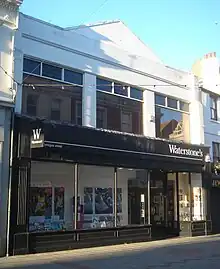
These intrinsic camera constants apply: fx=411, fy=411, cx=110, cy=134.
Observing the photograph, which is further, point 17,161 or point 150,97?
point 150,97

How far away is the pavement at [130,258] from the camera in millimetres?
11320

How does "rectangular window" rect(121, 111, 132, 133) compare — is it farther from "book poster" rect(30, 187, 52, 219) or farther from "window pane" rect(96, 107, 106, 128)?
"book poster" rect(30, 187, 52, 219)

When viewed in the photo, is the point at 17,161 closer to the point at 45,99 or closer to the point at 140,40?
the point at 45,99

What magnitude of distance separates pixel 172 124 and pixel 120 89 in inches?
152

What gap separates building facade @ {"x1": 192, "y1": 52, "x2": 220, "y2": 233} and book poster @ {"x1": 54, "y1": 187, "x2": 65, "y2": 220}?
9.41 metres

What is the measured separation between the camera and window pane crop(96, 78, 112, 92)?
17.6 m

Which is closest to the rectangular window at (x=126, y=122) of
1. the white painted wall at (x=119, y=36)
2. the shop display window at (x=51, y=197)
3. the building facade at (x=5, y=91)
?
the white painted wall at (x=119, y=36)

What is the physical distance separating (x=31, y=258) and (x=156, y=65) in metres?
11.6

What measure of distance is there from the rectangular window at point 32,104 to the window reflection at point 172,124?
686 centimetres

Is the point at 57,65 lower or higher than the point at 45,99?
higher

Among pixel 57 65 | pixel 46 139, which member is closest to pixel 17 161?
pixel 46 139

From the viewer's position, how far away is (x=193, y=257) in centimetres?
1302

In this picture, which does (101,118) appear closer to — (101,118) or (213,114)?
(101,118)

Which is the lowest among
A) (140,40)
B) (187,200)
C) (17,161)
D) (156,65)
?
(187,200)
